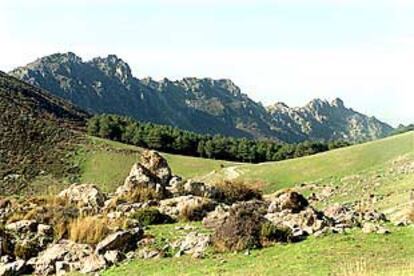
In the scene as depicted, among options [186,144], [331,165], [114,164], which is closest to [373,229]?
[331,165]

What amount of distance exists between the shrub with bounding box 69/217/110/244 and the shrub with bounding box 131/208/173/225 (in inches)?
72.0

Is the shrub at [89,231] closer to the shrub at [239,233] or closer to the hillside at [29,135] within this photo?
the shrub at [239,233]

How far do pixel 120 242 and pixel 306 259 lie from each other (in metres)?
6.25

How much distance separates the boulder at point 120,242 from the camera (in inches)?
880

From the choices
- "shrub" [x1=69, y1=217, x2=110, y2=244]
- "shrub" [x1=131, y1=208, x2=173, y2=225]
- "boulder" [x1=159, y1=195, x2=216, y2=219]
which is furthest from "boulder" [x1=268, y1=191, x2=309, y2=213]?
"shrub" [x1=69, y1=217, x2=110, y2=244]

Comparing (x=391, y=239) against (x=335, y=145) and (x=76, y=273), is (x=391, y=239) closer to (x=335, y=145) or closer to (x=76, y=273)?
(x=76, y=273)

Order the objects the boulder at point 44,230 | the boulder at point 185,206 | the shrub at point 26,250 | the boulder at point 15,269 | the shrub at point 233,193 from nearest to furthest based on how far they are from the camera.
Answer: the boulder at point 15,269, the shrub at point 26,250, the boulder at point 44,230, the boulder at point 185,206, the shrub at point 233,193

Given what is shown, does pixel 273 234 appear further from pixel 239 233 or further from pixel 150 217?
pixel 150 217

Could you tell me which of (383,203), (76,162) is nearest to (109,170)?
(76,162)

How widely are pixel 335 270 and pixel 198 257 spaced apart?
15.5ft

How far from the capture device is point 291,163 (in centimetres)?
8631

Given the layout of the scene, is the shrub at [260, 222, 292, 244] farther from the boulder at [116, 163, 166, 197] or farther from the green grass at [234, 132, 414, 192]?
the green grass at [234, 132, 414, 192]

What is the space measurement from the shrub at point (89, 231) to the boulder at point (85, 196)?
4830 millimetres

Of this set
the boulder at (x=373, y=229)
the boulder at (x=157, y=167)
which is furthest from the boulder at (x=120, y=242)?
the boulder at (x=157, y=167)
